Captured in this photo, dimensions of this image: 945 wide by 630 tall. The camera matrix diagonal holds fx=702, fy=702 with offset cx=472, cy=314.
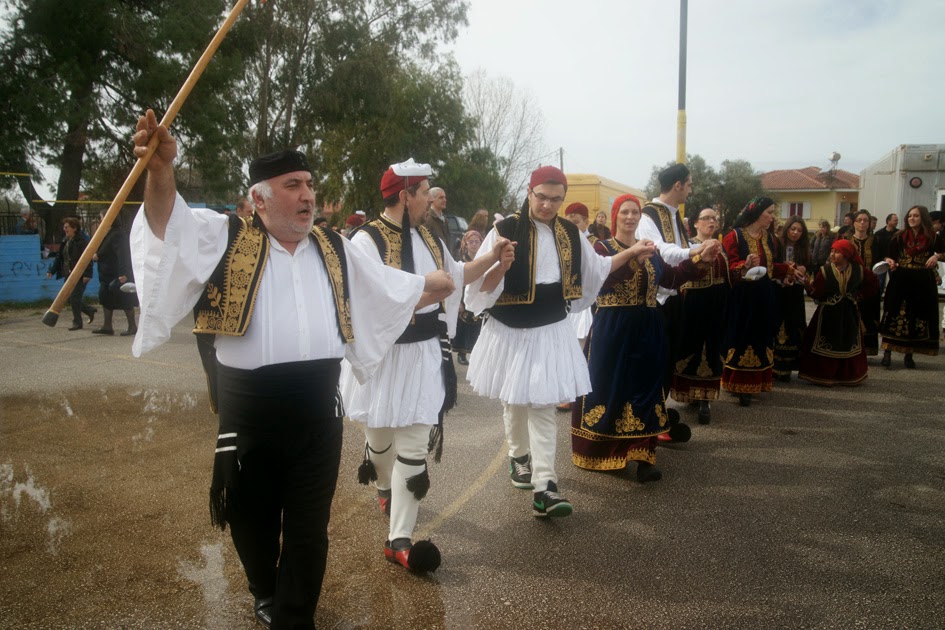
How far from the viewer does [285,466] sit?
2.79 metres

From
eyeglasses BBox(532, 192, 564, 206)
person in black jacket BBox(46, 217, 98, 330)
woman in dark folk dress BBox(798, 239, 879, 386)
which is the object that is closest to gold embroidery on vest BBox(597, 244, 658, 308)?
eyeglasses BBox(532, 192, 564, 206)

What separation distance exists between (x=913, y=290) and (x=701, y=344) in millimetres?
4345

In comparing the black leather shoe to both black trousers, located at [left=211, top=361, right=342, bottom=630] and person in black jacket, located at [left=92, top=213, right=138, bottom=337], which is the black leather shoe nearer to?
black trousers, located at [left=211, top=361, right=342, bottom=630]

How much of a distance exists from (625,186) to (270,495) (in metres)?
23.5

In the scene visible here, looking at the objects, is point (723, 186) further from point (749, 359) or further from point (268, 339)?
point (268, 339)

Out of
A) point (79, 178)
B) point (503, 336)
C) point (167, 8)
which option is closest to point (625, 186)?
point (167, 8)

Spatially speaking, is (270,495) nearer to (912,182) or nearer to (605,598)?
(605,598)

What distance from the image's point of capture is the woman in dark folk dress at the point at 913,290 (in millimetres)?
8859

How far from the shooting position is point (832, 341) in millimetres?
8094

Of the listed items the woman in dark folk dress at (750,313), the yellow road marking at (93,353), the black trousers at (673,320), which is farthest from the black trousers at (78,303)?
the woman in dark folk dress at (750,313)

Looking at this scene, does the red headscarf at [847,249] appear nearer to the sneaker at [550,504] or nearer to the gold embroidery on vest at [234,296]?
the sneaker at [550,504]

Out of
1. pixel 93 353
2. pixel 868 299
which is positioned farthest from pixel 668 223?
pixel 93 353

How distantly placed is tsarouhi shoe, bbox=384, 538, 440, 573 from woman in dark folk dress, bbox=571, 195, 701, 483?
182 centimetres

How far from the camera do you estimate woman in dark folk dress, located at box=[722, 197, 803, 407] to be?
23.6ft
